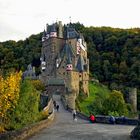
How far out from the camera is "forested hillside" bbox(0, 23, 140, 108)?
14795 cm

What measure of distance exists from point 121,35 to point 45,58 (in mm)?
58957

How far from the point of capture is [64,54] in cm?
11762

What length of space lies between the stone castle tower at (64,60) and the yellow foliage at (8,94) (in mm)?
58069

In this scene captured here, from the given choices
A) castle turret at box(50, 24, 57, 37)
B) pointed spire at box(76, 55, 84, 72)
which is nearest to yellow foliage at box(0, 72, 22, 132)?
pointed spire at box(76, 55, 84, 72)

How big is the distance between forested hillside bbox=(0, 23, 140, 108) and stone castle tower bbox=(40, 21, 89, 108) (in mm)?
18177

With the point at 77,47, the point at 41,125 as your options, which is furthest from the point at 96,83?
the point at 41,125

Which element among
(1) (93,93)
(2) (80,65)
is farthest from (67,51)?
(1) (93,93)

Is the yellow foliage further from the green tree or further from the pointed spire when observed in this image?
the pointed spire

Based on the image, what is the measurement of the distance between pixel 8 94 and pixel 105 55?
123825 millimetres

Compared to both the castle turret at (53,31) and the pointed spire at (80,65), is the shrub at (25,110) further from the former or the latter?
the castle turret at (53,31)

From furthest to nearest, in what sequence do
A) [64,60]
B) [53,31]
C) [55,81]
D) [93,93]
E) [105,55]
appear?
[105,55]
[53,31]
[93,93]
[64,60]
[55,81]

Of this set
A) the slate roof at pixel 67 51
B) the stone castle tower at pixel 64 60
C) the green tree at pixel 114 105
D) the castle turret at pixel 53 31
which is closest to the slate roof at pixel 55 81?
the stone castle tower at pixel 64 60

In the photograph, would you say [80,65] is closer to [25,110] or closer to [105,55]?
[105,55]

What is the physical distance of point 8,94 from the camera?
41.2 meters
